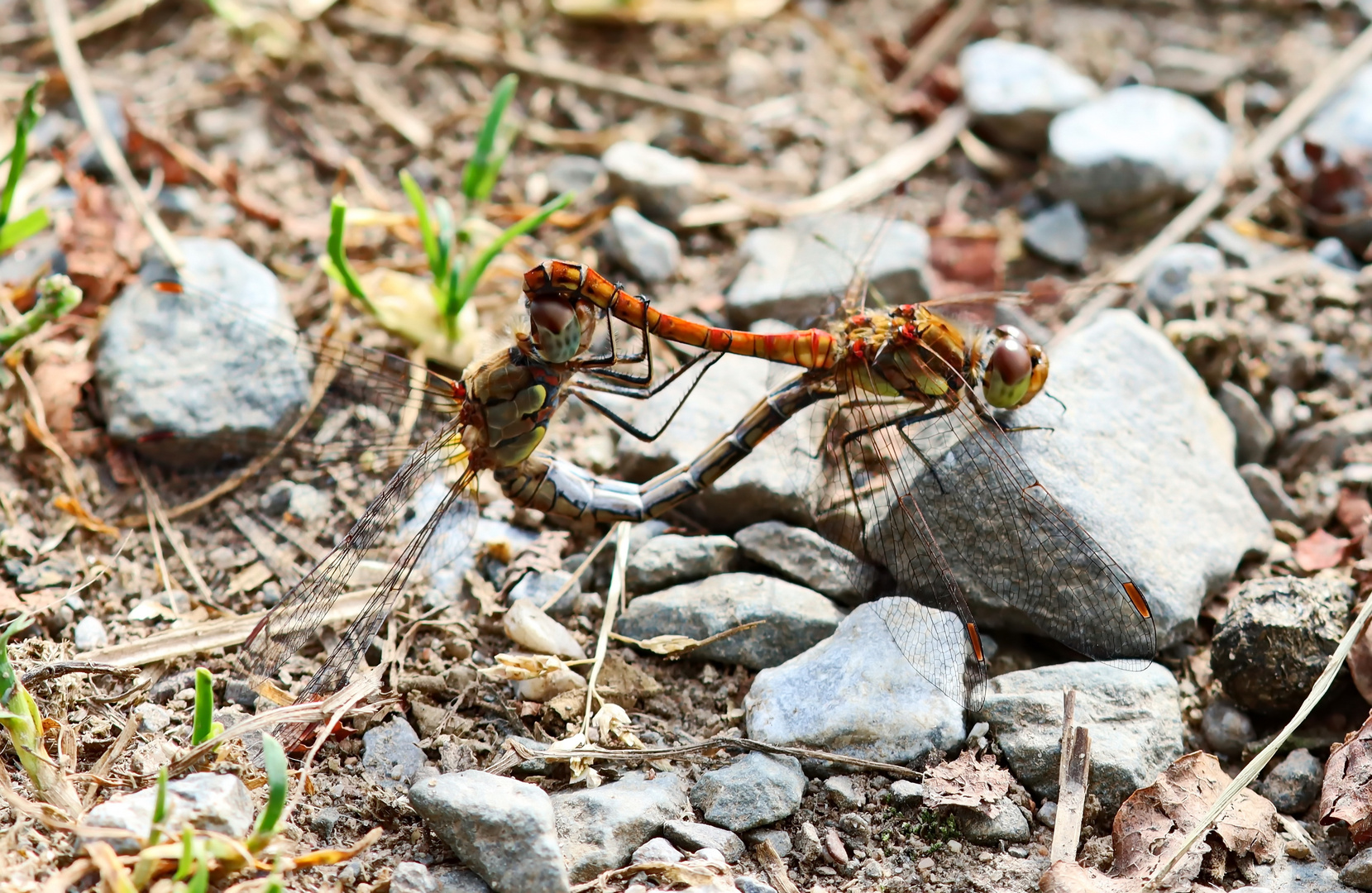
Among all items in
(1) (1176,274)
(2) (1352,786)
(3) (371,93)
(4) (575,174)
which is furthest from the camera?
(3) (371,93)

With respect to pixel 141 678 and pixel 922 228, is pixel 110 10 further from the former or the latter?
pixel 922 228

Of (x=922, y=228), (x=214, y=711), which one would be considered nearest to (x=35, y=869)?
(x=214, y=711)

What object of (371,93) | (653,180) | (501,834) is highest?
(371,93)

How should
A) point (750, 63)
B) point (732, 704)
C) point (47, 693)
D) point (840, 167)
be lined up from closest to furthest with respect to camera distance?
1. point (47, 693)
2. point (732, 704)
3. point (840, 167)
4. point (750, 63)

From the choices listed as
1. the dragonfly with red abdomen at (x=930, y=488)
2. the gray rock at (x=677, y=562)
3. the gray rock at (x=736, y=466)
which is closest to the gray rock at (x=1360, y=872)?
the dragonfly with red abdomen at (x=930, y=488)

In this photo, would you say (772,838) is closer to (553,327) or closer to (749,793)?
(749,793)

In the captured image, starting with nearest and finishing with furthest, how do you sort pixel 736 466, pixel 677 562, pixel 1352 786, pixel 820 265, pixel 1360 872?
pixel 1360 872
pixel 1352 786
pixel 677 562
pixel 736 466
pixel 820 265

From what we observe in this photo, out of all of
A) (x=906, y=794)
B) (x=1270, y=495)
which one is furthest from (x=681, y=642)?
(x=1270, y=495)
